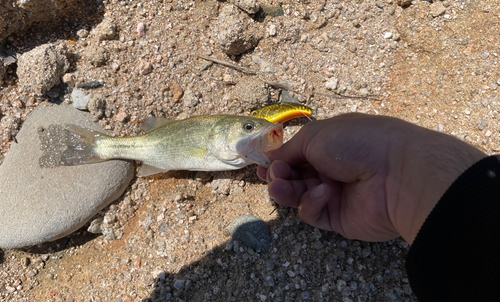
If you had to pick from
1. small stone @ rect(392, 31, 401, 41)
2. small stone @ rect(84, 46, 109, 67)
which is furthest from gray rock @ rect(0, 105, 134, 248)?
small stone @ rect(392, 31, 401, 41)

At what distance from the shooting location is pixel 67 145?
366 centimetres

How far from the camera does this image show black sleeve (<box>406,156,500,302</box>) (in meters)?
1.66

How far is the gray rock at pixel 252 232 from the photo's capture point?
10.7 feet

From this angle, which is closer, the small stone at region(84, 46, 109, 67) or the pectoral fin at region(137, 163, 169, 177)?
the pectoral fin at region(137, 163, 169, 177)

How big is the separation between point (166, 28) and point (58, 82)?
5.23ft

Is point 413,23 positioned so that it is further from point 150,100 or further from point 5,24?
point 5,24

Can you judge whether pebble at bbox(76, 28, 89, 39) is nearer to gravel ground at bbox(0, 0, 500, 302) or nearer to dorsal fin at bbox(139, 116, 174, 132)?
gravel ground at bbox(0, 0, 500, 302)

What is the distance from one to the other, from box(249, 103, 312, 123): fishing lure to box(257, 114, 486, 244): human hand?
80 cm

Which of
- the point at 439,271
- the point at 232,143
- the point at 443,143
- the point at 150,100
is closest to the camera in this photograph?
the point at 439,271

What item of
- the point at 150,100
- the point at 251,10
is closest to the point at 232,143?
the point at 150,100

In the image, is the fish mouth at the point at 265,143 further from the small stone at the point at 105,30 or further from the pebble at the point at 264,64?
the small stone at the point at 105,30

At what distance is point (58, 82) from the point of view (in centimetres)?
381

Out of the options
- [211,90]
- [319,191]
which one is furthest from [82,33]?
[319,191]

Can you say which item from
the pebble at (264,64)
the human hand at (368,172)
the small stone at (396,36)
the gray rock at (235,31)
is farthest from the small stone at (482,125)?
the gray rock at (235,31)
